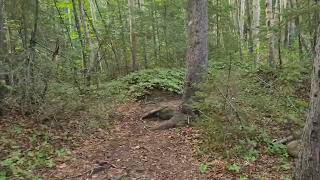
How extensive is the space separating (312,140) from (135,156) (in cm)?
364

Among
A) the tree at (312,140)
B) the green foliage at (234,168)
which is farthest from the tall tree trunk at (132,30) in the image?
the tree at (312,140)

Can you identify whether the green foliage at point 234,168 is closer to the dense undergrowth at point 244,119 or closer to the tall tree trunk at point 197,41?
the dense undergrowth at point 244,119

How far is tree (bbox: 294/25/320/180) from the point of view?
4.37 meters

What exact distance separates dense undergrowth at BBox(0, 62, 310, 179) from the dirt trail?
0.30m

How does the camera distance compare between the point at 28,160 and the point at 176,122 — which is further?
the point at 176,122

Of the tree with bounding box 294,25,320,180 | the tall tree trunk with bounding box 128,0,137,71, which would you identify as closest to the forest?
the tree with bounding box 294,25,320,180

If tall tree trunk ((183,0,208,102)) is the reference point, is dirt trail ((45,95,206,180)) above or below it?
below

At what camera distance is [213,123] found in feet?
23.7

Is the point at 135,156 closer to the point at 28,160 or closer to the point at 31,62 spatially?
the point at 28,160

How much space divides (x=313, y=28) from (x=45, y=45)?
7780mm

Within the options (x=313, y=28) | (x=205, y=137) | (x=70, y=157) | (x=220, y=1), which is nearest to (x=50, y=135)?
(x=70, y=157)

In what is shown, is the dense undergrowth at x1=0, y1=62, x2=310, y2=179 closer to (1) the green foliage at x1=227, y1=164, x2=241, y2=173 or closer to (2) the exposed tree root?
(1) the green foliage at x1=227, y1=164, x2=241, y2=173

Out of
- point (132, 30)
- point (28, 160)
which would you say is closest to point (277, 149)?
point (28, 160)

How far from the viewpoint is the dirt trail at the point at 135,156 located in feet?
20.3
